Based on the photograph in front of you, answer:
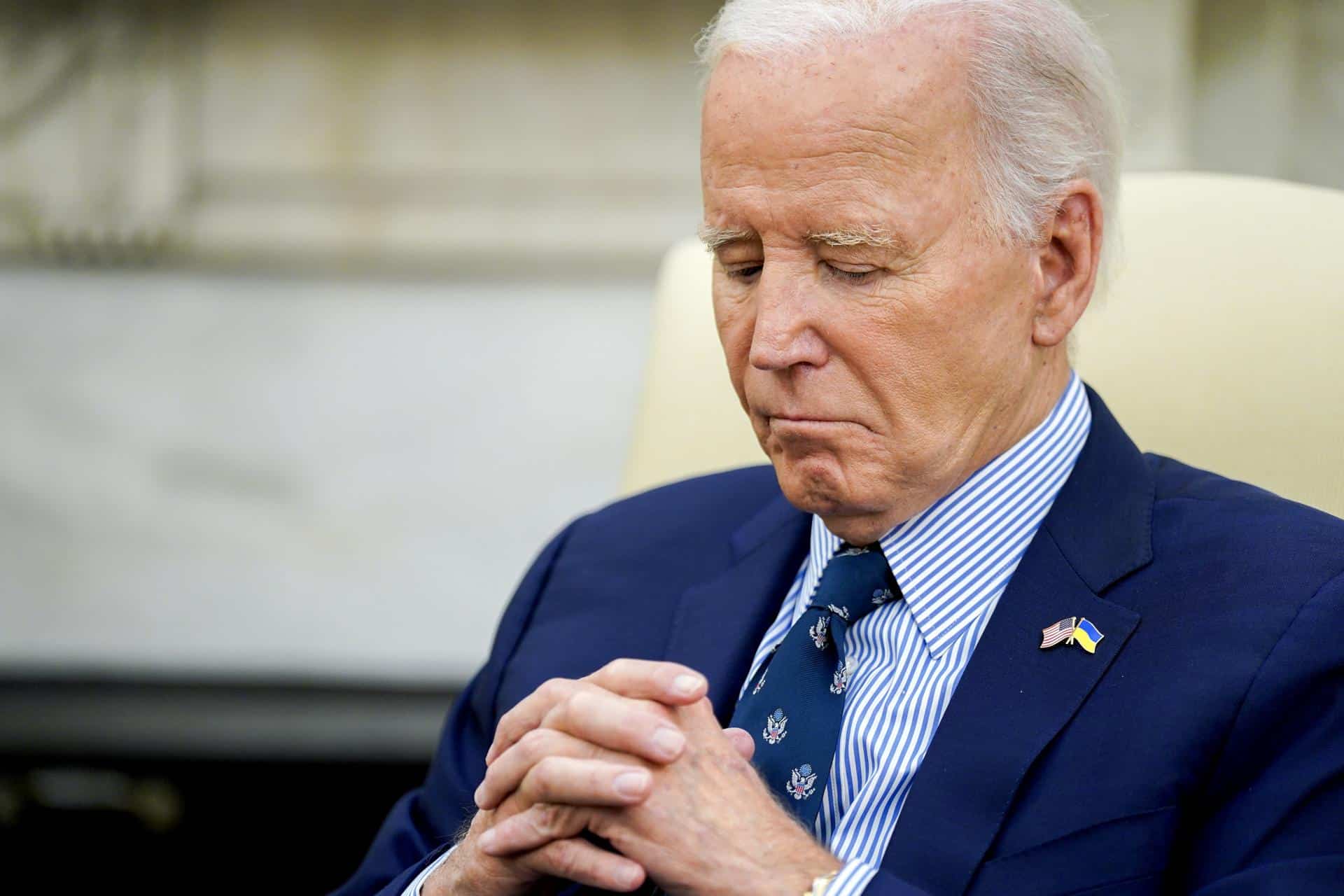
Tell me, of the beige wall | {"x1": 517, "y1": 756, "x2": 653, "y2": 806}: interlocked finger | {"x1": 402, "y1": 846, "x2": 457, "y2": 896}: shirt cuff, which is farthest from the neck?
the beige wall

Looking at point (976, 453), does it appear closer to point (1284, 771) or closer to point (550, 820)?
point (1284, 771)

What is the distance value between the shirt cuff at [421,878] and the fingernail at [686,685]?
366 millimetres

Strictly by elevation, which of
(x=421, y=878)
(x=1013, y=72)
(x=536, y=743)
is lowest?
(x=421, y=878)

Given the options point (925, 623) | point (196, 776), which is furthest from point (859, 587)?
point (196, 776)

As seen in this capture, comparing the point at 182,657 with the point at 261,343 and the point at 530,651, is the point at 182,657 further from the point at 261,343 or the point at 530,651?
the point at 530,651

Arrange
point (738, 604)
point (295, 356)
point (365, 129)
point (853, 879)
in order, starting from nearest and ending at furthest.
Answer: point (853, 879)
point (738, 604)
point (365, 129)
point (295, 356)

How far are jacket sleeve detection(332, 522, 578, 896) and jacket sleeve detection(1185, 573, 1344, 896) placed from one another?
0.80 meters

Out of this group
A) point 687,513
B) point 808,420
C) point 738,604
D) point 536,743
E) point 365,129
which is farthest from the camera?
point 365,129

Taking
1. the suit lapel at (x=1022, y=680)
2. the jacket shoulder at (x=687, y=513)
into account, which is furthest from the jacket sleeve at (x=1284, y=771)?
the jacket shoulder at (x=687, y=513)

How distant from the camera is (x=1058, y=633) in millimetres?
1333

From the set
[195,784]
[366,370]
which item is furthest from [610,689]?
[195,784]

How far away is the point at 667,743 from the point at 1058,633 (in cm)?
39

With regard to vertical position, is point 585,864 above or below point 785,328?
below

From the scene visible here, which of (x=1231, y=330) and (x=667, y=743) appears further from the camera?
(x=1231, y=330)
